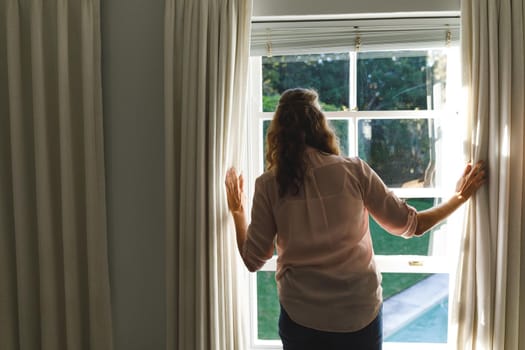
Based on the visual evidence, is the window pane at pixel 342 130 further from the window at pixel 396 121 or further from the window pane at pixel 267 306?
the window pane at pixel 267 306

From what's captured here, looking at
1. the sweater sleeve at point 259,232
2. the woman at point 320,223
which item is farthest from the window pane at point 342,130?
the sweater sleeve at point 259,232

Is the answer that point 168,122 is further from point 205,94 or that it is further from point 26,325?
point 26,325

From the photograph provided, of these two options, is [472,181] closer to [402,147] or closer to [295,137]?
[402,147]

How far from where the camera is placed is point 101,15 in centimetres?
194

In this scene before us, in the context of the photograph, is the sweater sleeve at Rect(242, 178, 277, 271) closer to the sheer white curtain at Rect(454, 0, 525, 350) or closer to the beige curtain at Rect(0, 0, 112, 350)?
the beige curtain at Rect(0, 0, 112, 350)

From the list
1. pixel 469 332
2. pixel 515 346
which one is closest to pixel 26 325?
pixel 469 332

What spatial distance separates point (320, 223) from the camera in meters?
1.50

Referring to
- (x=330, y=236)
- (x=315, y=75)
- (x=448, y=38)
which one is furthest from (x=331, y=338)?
(x=448, y=38)

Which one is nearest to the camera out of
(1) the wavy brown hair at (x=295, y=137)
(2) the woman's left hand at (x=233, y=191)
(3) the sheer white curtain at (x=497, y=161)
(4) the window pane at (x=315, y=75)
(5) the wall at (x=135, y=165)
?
(1) the wavy brown hair at (x=295, y=137)

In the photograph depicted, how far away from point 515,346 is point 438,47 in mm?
1238

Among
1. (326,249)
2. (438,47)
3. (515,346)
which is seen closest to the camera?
(326,249)

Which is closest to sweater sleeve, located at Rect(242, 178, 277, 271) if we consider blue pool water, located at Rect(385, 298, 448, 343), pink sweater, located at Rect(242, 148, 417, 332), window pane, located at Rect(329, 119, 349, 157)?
pink sweater, located at Rect(242, 148, 417, 332)

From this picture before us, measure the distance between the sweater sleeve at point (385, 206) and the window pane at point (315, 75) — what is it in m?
0.59

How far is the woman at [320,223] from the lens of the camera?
148cm
